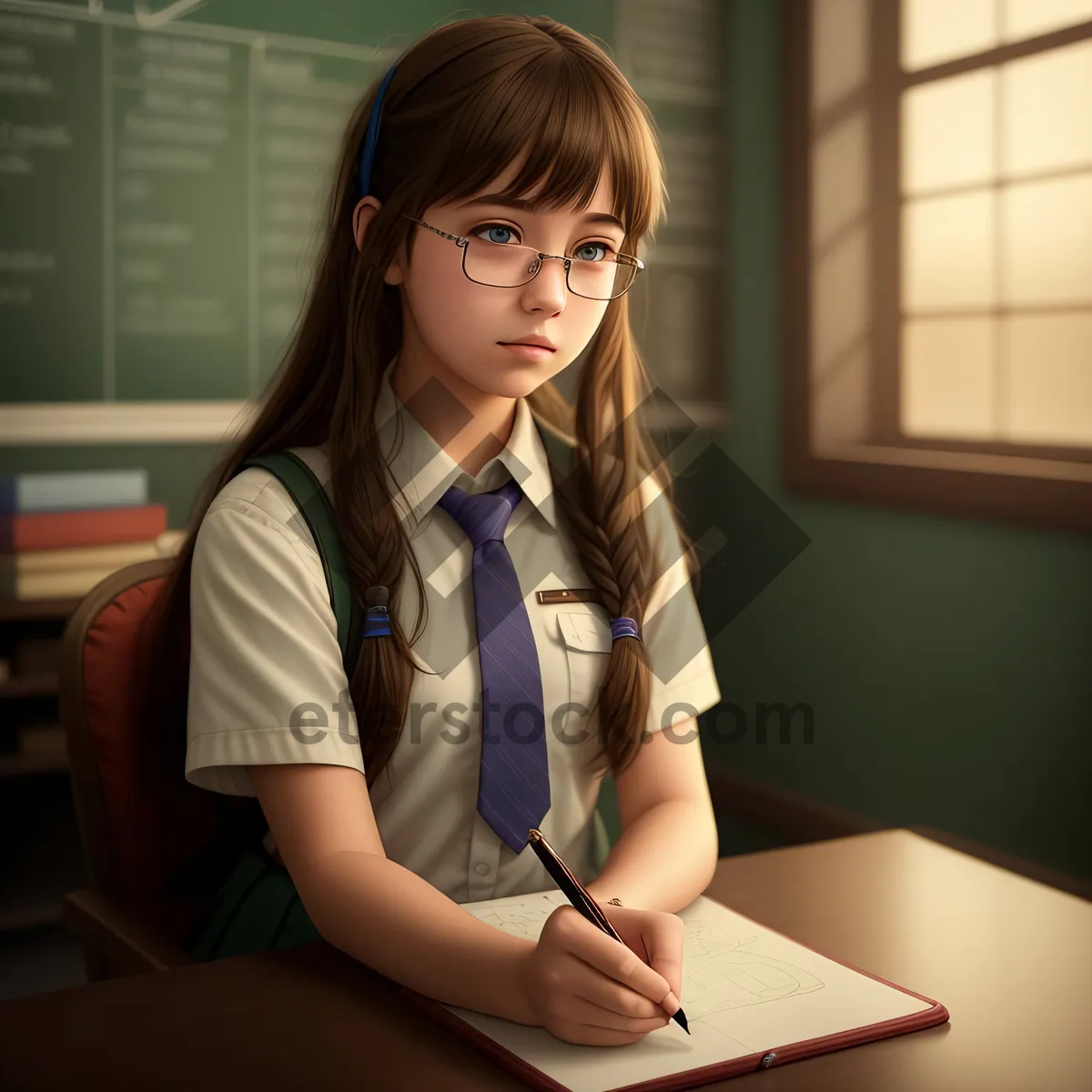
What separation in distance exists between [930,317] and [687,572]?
2.05 m

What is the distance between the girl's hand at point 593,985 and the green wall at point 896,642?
208 centimetres

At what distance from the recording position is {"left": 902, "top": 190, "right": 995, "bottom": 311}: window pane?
303 cm

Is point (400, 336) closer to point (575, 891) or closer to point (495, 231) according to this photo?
point (495, 231)

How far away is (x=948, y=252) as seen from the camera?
312 cm

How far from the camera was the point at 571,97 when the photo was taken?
3.62 ft

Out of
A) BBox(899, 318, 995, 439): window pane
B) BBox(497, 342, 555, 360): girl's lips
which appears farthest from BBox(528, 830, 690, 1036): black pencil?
BBox(899, 318, 995, 439): window pane

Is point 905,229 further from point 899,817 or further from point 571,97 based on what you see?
point 571,97

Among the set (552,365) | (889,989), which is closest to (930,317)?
(552,365)

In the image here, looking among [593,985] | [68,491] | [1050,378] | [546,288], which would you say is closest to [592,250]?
[546,288]

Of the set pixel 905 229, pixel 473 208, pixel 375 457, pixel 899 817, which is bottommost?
pixel 899 817

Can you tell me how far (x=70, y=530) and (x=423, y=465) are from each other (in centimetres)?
175

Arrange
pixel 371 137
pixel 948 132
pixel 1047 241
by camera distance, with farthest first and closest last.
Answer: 1. pixel 948 132
2. pixel 1047 241
3. pixel 371 137

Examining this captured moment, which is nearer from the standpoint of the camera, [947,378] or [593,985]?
[593,985]

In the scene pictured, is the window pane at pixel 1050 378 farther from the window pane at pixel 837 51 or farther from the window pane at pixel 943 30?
the window pane at pixel 837 51
